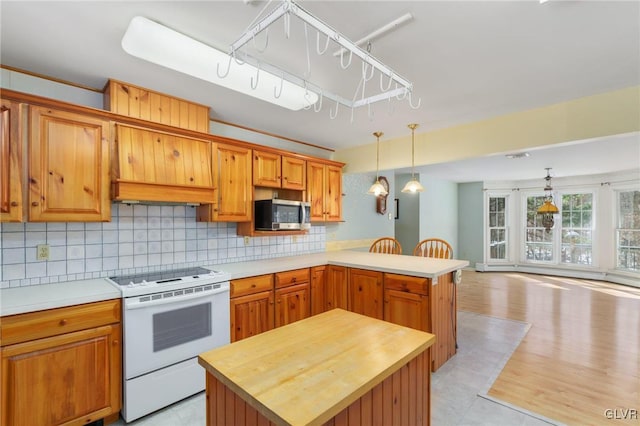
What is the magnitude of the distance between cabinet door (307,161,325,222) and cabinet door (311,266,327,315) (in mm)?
673

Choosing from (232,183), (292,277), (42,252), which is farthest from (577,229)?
(42,252)

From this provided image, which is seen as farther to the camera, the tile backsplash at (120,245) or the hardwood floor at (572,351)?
the hardwood floor at (572,351)

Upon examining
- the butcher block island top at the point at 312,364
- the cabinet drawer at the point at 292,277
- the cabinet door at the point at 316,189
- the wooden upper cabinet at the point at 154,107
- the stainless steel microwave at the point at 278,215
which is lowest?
the cabinet drawer at the point at 292,277

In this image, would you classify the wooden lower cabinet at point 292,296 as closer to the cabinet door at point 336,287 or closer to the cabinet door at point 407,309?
the cabinet door at point 336,287

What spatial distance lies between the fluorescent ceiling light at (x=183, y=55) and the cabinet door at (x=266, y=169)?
3.43 feet

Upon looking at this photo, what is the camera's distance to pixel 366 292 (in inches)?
122

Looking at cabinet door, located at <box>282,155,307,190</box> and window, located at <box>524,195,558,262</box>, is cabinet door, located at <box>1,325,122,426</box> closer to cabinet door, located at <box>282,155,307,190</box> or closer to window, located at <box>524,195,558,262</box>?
cabinet door, located at <box>282,155,307,190</box>

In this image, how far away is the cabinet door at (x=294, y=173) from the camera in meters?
3.44

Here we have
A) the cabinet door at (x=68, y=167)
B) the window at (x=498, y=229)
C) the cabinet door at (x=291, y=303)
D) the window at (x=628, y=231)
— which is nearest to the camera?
the cabinet door at (x=68, y=167)

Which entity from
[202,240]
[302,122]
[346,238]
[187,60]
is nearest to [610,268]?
[346,238]

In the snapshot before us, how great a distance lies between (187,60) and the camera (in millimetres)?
1781

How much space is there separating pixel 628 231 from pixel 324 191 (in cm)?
655

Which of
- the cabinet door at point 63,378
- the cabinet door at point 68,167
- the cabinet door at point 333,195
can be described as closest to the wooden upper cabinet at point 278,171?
the cabinet door at point 333,195

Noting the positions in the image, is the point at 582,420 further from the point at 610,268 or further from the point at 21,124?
the point at 610,268
